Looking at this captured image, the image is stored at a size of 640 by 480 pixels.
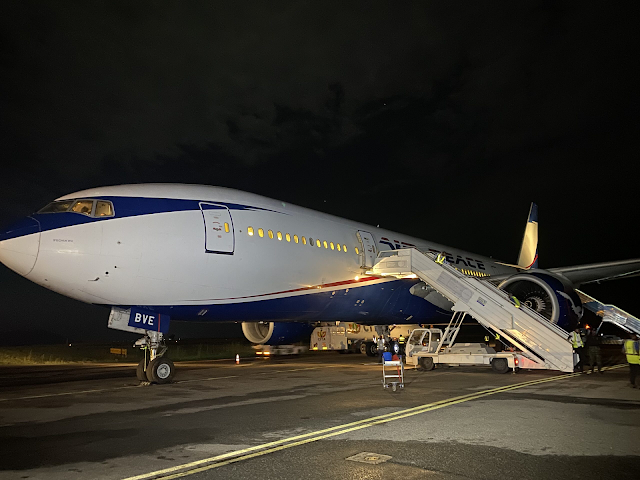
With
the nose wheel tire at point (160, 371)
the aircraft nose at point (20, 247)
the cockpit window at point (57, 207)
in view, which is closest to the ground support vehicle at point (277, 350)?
the nose wheel tire at point (160, 371)

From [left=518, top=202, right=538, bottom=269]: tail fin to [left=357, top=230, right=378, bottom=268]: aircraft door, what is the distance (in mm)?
14834

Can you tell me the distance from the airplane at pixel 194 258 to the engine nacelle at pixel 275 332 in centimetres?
188

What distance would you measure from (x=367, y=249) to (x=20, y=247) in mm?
9667

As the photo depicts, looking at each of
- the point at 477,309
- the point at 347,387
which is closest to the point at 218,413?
the point at 347,387

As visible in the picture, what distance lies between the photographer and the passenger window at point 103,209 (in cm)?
1049

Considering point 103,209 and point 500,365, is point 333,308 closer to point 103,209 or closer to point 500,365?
point 500,365

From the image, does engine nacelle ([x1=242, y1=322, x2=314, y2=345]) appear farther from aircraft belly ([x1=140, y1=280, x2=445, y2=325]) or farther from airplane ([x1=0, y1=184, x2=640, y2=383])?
airplane ([x1=0, y1=184, x2=640, y2=383])

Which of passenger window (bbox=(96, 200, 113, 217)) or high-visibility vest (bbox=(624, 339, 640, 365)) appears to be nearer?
passenger window (bbox=(96, 200, 113, 217))

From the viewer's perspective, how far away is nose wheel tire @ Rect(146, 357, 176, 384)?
11758mm

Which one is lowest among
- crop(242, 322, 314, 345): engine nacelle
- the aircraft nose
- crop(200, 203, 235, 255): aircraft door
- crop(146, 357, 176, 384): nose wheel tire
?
crop(146, 357, 176, 384): nose wheel tire

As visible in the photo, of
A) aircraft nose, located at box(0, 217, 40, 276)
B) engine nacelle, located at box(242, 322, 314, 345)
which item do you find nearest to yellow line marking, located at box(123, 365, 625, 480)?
aircraft nose, located at box(0, 217, 40, 276)

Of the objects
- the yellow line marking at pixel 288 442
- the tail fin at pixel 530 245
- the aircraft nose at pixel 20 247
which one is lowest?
the yellow line marking at pixel 288 442

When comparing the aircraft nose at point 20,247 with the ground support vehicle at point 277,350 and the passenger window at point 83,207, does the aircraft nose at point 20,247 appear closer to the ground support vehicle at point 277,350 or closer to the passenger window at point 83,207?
the passenger window at point 83,207

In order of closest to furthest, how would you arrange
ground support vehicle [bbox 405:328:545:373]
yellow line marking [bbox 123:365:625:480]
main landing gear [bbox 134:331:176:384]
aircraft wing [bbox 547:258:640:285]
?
yellow line marking [bbox 123:365:625:480], main landing gear [bbox 134:331:176:384], ground support vehicle [bbox 405:328:545:373], aircraft wing [bbox 547:258:640:285]
